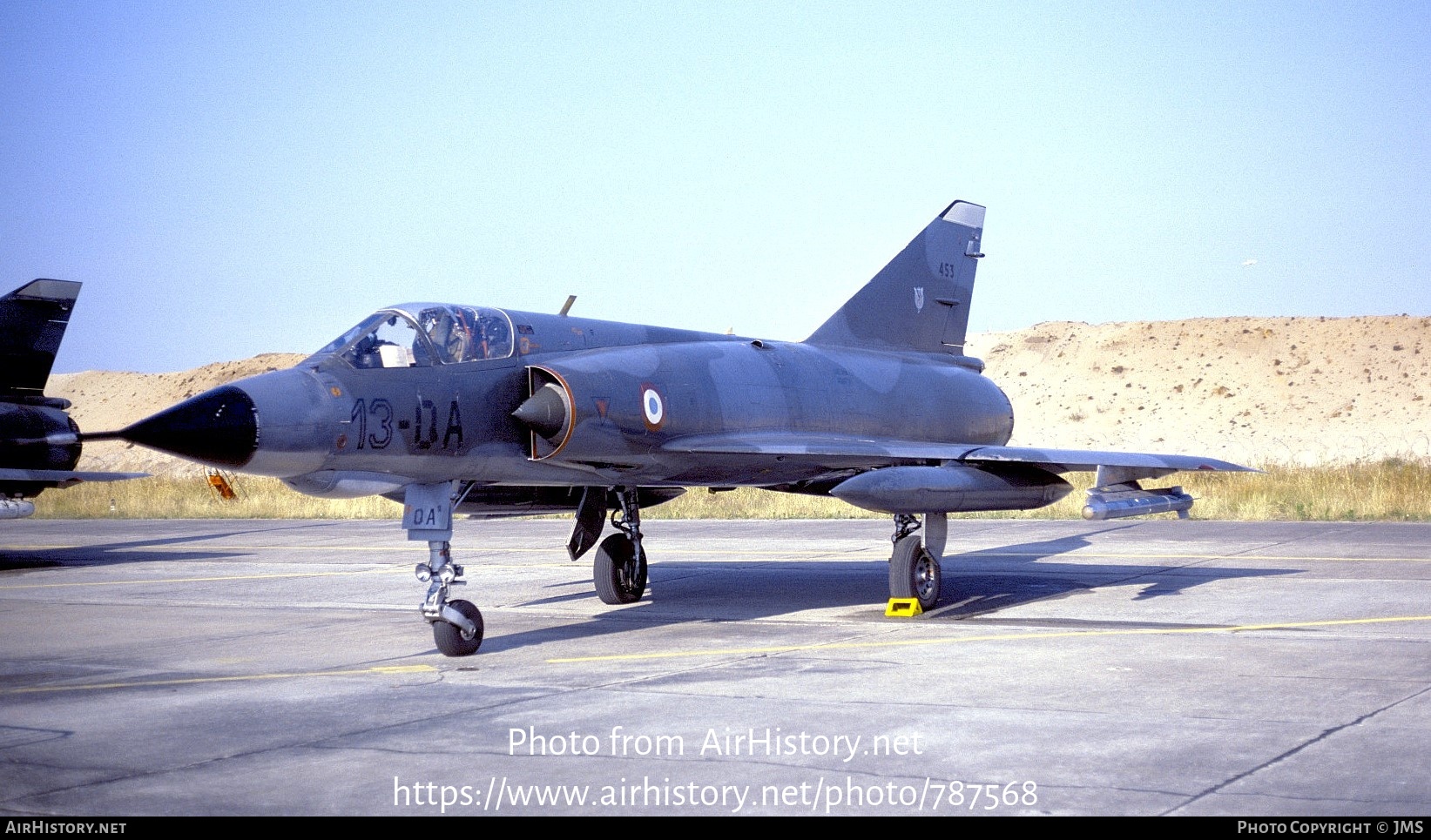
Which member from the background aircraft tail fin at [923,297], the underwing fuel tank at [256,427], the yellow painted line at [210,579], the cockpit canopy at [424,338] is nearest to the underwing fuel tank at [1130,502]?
the background aircraft tail fin at [923,297]

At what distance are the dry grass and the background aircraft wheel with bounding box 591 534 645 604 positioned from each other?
48.9 feet

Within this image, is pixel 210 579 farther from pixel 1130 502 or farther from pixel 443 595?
pixel 1130 502

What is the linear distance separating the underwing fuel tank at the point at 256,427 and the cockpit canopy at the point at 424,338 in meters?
0.64

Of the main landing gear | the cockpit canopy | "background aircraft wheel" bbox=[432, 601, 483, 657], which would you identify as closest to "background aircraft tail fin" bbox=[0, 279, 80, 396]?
the cockpit canopy

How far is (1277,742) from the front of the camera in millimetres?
6621

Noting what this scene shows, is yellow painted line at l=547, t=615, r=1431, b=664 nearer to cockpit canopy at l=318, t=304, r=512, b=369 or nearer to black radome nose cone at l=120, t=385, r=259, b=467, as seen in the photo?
cockpit canopy at l=318, t=304, r=512, b=369

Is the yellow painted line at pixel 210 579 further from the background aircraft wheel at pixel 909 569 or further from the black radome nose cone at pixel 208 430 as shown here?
the black radome nose cone at pixel 208 430

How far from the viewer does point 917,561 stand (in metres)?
13.0

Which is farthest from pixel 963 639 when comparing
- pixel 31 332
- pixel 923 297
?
pixel 31 332

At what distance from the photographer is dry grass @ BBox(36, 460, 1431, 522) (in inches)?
1029

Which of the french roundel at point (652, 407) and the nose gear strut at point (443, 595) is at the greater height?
the french roundel at point (652, 407)

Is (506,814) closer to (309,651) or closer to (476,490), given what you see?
(309,651)

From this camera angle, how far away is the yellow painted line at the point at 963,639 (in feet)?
33.5
